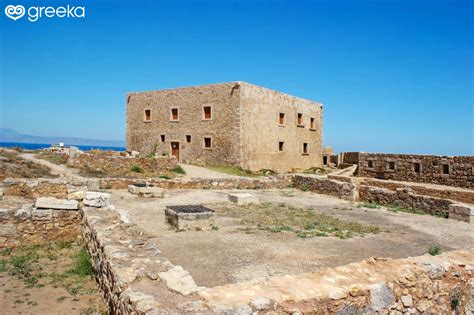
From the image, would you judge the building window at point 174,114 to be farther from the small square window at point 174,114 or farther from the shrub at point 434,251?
the shrub at point 434,251

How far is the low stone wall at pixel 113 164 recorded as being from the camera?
21.8m

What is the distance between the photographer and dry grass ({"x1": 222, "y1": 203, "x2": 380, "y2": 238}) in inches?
355

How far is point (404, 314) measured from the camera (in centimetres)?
468

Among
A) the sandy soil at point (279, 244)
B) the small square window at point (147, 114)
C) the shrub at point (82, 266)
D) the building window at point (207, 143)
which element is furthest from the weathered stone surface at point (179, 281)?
the small square window at point (147, 114)

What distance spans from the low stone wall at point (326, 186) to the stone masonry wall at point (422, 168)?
5124 mm

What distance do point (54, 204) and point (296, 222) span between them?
19.6 ft

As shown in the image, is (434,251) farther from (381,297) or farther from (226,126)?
(226,126)

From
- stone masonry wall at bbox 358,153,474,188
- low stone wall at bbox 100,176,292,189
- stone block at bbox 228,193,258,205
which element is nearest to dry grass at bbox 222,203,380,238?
stone block at bbox 228,193,258,205

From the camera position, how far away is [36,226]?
7.67 m

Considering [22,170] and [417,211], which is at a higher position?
[22,170]

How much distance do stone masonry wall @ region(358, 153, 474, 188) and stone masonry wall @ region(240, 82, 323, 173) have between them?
7.13 metres

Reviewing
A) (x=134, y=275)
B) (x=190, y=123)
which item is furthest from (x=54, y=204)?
(x=190, y=123)

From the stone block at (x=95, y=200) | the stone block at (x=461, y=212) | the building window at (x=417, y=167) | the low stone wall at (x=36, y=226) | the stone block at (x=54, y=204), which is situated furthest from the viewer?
the building window at (x=417, y=167)

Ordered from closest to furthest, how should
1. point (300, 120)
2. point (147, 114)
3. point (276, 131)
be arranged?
point (276, 131), point (147, 114), point (300, 120)
